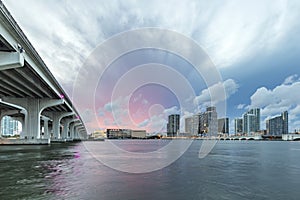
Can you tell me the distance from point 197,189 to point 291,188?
596 cm

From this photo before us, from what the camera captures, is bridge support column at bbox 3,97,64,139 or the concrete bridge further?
bridge support column at bbox 3,97,64,139

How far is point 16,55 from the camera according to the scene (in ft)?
106

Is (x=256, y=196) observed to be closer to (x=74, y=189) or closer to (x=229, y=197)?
(x=229, y=197)

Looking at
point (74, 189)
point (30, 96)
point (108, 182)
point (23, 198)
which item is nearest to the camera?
point (23, 198)

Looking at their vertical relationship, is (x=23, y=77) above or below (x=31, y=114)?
above

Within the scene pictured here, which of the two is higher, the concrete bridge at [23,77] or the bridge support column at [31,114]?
the concrete bridge at [23,77]

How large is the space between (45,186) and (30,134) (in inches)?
2310

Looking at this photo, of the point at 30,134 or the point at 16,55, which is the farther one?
the point at 30,134

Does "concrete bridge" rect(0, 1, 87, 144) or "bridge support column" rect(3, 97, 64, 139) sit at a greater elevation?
"concrete bridge" rect(0, 1, 87, 144)

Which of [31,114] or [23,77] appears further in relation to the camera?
[31,114]

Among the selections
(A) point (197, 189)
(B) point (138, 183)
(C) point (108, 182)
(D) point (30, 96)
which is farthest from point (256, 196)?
(D) point (30, 96)

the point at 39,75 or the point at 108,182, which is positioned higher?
the point at 39,75

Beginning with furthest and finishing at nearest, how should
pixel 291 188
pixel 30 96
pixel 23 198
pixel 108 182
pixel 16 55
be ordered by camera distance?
1. pixel 30 96
2. pixel 16 55
3. pixel 108 182
4. pixel 291 188
5. pixel 23 198

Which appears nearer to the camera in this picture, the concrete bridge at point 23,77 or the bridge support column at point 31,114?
the concrete bridge at point 23,77
